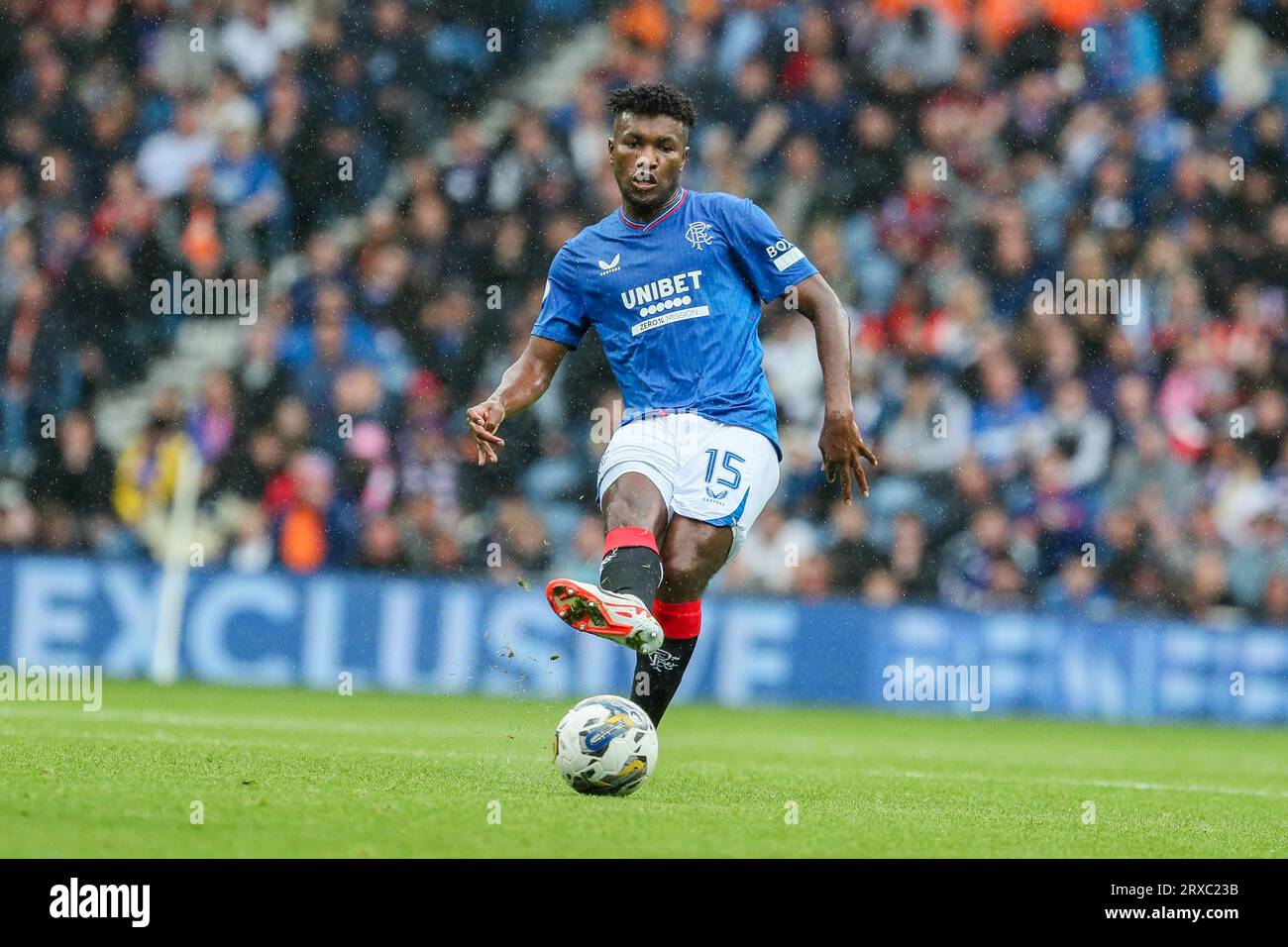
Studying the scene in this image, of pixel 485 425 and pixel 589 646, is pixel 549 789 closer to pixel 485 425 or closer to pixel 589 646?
pixel 485 425

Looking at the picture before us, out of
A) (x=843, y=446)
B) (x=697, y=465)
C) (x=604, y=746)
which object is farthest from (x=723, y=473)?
(x=604, y=746)

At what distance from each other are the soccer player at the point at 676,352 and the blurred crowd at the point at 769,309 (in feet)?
20.3

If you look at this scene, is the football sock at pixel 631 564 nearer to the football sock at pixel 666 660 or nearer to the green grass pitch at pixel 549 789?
the football sock at pixel 666 660

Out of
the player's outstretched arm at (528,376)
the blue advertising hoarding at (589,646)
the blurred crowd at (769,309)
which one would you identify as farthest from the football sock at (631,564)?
the blurred crowd at (769,309)

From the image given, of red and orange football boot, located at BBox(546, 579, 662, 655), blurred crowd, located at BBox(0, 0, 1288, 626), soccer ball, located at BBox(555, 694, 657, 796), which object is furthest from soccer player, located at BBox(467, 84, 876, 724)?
blurred crowd, located at BBox(0, 0, 1288, 626)

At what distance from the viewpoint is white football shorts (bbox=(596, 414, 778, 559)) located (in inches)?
270

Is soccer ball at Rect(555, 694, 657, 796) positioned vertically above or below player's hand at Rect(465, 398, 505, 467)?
below

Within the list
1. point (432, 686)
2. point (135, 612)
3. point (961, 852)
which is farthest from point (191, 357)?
point (961, 852)

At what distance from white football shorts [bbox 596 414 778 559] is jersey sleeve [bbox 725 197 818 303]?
59 cm

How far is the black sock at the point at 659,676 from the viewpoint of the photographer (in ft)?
23.4

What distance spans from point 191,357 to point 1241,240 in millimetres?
8390

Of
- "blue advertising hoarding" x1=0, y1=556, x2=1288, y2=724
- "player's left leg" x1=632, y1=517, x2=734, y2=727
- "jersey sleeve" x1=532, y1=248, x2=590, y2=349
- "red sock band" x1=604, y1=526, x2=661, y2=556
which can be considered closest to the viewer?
"red sock band" x1=604, y1=526, x2=661, y2=556

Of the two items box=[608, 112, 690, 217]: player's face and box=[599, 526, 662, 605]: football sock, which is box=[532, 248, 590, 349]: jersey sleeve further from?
box=[599, 526, 662, 605]: football sock
